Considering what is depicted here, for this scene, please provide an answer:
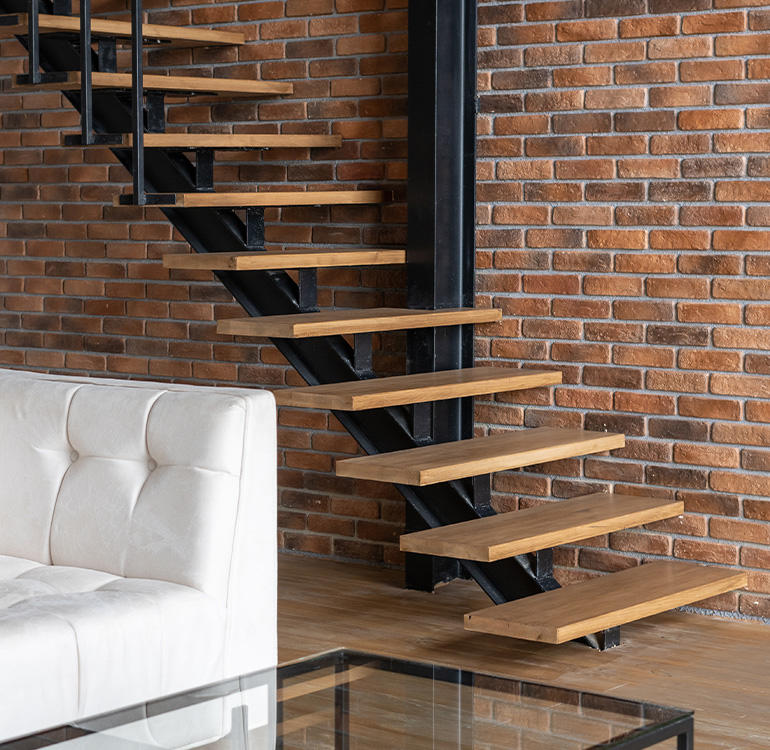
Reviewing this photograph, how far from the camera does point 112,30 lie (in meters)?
4.05

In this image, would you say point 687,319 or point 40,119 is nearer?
point 687,319

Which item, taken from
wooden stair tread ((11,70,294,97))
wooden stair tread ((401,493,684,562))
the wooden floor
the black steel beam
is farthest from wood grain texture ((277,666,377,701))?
wooden stair tread ((11,70,294,97))

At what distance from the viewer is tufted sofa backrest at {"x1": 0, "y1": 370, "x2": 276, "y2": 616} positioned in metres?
2.64

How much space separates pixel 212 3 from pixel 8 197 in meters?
1.26

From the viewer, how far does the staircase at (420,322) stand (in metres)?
3.50

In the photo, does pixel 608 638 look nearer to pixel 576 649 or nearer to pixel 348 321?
pixel 576 649

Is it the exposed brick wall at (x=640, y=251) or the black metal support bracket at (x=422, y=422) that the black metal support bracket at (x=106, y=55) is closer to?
the exposed brick wall at (x=640, y=251)

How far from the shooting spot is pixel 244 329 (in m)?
3.56

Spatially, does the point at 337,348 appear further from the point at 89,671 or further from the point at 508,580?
the point at 89,671

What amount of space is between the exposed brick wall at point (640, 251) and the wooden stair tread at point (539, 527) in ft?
0.50

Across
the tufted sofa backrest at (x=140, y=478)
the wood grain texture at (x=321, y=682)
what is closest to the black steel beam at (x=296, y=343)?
the tufted sofa backrest at (x=140, y=478)

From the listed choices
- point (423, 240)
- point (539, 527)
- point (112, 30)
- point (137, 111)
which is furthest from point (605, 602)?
point (112, 30)

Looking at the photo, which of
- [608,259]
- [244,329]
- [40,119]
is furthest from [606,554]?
[40,119]

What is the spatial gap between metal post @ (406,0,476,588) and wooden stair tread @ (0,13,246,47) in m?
0.82
